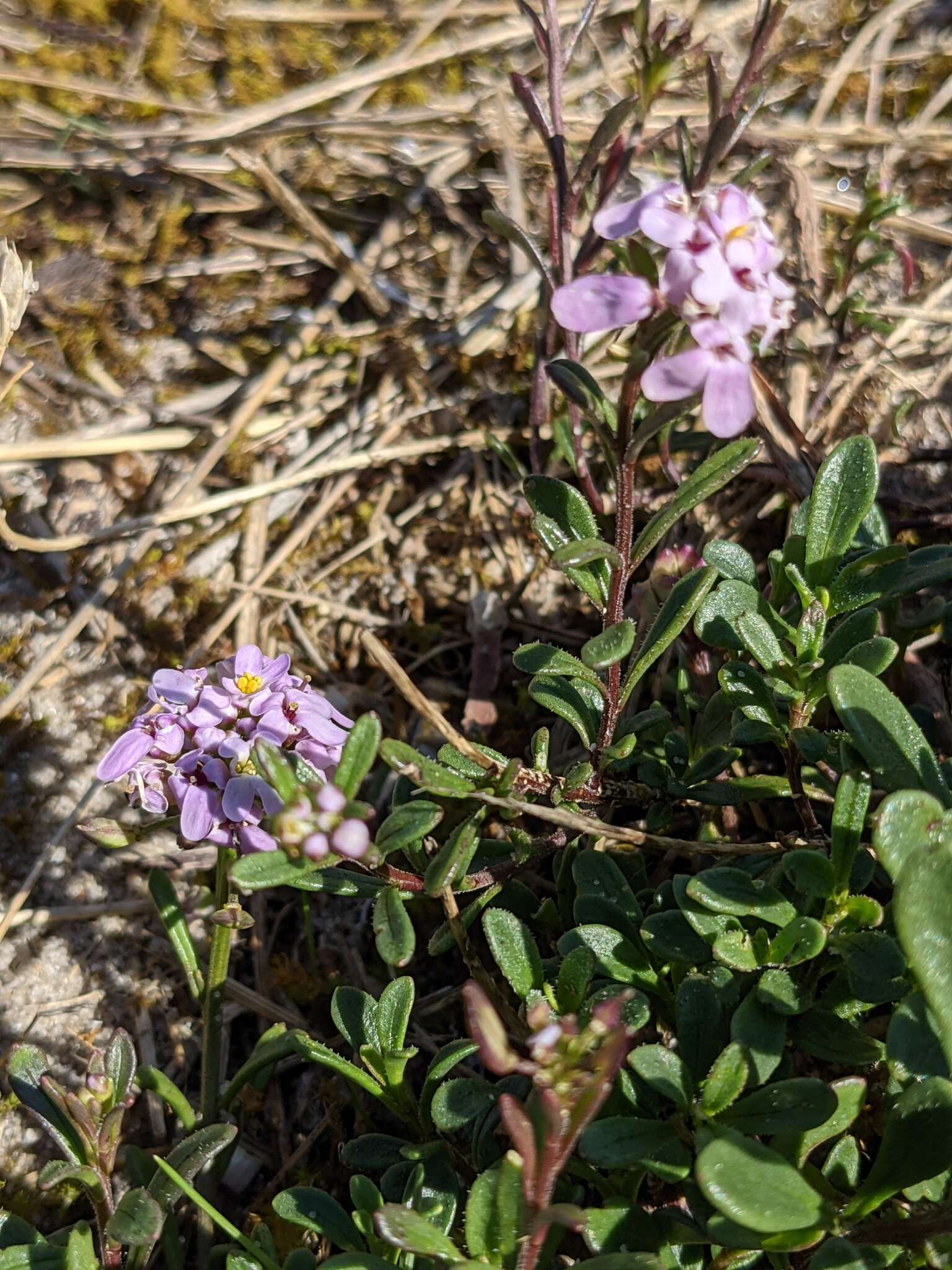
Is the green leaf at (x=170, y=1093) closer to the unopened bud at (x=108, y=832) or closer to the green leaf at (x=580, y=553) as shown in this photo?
the unopened bud at (x=108, y=832)

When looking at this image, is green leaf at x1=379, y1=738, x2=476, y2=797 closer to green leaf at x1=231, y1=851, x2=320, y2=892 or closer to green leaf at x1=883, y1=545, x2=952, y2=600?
green leaf at x1=231, y1=851, x2=320, y2=892

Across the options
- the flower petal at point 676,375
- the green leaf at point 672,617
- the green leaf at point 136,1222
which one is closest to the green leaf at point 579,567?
the green leaf at point 672,617

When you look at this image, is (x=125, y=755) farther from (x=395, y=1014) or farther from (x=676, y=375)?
(x=676, y=375)

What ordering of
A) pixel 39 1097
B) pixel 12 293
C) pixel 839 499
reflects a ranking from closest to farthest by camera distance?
pixel 39 1097 → pixel 839 499 → pixel 12 293

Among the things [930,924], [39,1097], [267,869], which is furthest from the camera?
[39,1097]

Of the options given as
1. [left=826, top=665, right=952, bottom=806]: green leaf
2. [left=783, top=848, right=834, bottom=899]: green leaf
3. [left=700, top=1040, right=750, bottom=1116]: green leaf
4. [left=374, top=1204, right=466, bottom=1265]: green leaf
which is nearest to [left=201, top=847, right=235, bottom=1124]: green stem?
[left=374, top=1204, right=466, bottom=1265]: green leaf

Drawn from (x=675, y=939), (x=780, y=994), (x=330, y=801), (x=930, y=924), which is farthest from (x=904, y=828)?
(x=330, y=801)
